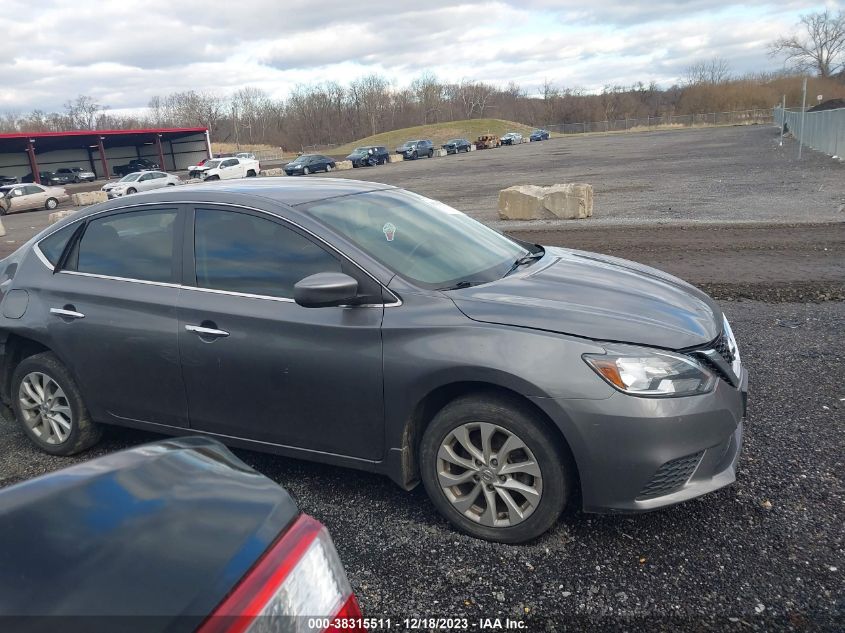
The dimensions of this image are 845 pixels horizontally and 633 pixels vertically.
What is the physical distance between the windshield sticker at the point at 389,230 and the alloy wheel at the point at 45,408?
2.38 metres

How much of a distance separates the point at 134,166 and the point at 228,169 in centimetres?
2280

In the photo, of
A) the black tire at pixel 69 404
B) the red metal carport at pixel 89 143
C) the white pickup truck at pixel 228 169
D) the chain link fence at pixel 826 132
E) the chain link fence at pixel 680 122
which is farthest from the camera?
the chain link fence at pixel 680 122

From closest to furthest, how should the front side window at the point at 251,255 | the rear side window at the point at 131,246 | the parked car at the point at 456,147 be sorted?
Answer: the front side window at the point at 251,255
the rear side window at the point at 131,246
the parked car at the point at 456,147

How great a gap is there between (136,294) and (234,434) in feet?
3.44

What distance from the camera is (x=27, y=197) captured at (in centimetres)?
3450

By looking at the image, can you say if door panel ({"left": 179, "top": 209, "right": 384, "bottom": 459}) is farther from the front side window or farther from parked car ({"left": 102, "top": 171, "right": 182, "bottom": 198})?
parked car ({"left": 102, "top": 171, "right": 182, "bottom": 198})

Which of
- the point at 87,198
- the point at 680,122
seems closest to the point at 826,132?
the point at 87,198

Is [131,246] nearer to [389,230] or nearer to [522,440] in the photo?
[389,230]

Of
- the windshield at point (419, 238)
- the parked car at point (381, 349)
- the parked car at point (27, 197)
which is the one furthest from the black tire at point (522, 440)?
the parked car at point (27, 197)

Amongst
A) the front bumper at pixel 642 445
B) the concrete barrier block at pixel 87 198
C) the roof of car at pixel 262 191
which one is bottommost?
the concrete barrier block at pixel 87 198

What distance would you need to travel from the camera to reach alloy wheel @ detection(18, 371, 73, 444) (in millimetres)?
4387

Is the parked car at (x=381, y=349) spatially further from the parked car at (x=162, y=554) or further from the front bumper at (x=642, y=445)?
the parked car at (x=162, y=554)

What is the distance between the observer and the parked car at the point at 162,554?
4.17 ft

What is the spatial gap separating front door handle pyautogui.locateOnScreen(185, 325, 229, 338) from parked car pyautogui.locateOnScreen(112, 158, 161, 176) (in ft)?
208
